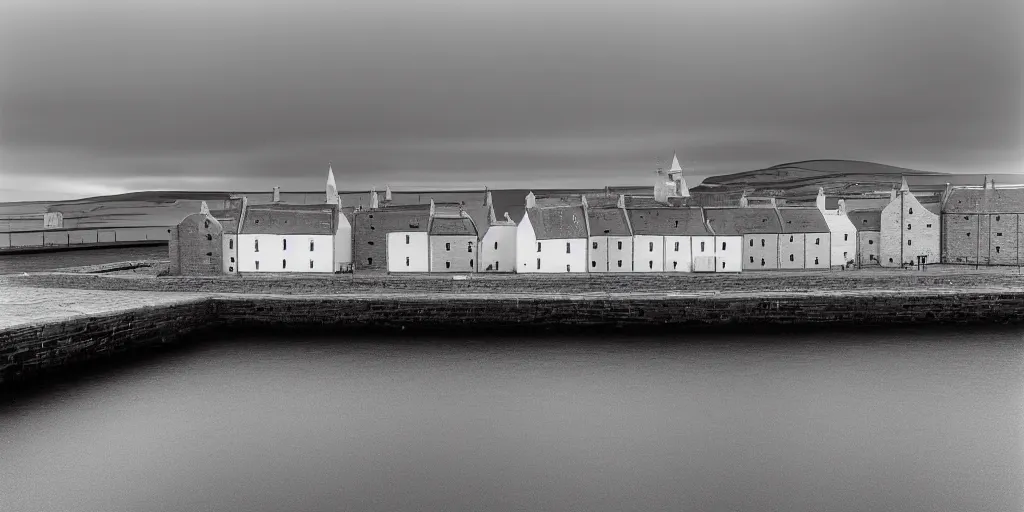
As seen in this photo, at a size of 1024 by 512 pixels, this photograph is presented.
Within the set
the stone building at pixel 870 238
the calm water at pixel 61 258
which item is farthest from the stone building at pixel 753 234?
the calm water at pixel 61 258

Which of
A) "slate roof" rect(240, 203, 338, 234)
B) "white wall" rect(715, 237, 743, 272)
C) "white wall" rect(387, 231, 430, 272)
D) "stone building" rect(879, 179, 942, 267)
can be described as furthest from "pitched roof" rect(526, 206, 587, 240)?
"stone building" rect(879, 179, 942, 267)

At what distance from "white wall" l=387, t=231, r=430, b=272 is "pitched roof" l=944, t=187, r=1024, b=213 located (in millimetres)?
32940

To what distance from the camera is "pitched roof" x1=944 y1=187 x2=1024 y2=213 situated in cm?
4641

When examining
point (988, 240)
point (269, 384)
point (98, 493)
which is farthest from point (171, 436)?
point (988, 240)

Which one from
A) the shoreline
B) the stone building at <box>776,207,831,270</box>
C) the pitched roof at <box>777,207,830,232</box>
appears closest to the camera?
the shoreline

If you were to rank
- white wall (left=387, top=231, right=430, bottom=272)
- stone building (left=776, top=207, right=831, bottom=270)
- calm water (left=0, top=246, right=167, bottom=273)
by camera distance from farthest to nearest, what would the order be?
calm water (left=0, top=246, right=167, bottom=273)
stone building (left=776, top=207, right=831, bottom=270)
white wall (left=387, top=231, right=430, bottom=272)

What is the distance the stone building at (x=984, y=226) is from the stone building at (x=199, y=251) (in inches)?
1715

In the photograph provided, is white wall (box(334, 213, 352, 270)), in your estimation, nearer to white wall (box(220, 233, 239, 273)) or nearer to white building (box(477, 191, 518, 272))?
white wall (box(220, 233, 239, 273))

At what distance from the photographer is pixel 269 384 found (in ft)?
67.7

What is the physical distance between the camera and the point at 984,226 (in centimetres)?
4675

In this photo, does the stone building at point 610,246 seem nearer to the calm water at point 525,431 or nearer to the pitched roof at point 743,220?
the pitched roof at point 743,220

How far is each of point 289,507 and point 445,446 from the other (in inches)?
158

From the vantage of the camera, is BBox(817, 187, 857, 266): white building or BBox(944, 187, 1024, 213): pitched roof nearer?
BBox(944, 187, 1024, 213): pitched roof

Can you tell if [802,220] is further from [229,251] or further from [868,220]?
[229,251]
